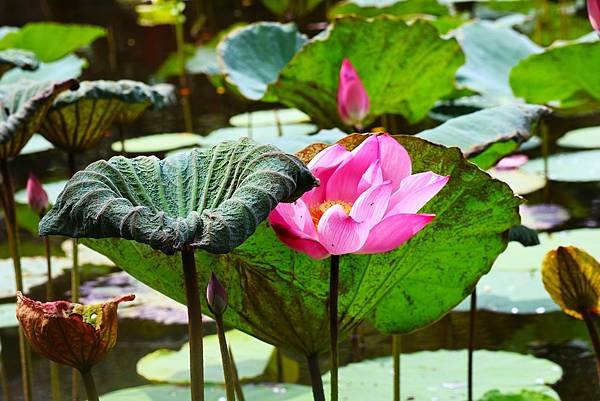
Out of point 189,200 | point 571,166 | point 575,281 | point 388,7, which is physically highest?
point 189,200

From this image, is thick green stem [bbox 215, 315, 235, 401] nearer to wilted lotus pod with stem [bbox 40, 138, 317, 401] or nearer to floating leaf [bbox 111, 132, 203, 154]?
wilted lotus pod with stem [bbox 40, 138, 317, 401]

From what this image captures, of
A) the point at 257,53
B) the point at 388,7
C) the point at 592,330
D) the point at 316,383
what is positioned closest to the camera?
the point at 316,383

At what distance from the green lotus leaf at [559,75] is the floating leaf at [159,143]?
3.55 ft

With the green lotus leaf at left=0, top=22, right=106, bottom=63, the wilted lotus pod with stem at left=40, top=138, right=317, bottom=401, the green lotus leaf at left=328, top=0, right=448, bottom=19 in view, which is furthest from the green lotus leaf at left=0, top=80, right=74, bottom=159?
the green lotus leaf at left=0, top=22, right=106, bottom=63

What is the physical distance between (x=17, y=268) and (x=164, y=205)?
23.3 inches

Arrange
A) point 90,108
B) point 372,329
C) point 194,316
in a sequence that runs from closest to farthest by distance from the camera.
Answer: point 194,316, point 90,108, point 372,329

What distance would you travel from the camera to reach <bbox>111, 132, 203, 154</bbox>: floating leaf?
2.65m

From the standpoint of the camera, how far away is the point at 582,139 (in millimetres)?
2428

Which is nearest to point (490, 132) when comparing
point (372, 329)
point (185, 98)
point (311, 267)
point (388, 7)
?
point (311, 267)

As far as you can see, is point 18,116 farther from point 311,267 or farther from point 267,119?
point 267,119

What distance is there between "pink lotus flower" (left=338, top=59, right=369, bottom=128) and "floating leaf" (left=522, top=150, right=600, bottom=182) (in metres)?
0.94

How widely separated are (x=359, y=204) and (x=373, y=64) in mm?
1010

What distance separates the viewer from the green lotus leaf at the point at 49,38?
2770mm

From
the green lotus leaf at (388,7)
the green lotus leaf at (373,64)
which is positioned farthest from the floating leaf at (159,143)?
the green lotus leaf at (373,64)
